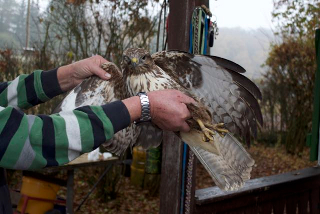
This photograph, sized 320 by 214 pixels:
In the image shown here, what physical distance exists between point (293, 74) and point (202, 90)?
7855mm

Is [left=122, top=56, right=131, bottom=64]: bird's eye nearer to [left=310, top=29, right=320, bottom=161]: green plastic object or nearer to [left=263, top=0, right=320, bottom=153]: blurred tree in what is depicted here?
[left=310, top=29, right=320, bottom=161]: green plastic object

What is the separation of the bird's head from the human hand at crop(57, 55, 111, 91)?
15cm

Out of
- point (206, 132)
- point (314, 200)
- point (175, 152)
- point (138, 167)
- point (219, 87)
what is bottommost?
point (138, 167)

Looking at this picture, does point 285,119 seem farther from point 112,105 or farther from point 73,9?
point 112,105

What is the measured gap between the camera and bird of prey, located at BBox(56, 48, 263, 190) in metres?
2.21

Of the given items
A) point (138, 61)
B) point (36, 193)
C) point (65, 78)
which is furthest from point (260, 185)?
point (36, 193)

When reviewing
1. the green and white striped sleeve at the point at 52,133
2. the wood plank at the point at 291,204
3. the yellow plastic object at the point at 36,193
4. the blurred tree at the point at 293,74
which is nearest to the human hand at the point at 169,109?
the green and white striped sleeve at the point at 52,133

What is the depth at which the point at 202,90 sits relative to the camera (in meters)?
2.34

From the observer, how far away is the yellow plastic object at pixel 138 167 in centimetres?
656

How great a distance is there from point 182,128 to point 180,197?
3.20ft

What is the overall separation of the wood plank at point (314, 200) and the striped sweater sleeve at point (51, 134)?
324 centimetres

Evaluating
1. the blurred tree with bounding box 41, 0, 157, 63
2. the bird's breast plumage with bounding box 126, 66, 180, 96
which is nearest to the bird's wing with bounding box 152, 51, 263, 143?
the bird's breast plumage with bounding box 126, 66, 180, 96

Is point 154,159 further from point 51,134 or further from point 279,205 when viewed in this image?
point 51,134

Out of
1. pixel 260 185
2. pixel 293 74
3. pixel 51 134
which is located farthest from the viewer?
pixel 293 74
